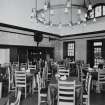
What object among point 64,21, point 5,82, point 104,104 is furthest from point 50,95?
point 64,21

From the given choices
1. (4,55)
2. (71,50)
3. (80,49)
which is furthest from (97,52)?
(4,55)

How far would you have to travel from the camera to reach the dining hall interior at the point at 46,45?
7.02 metres

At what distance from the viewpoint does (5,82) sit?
7070mm

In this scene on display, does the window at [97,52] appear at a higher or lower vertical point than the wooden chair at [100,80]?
higher

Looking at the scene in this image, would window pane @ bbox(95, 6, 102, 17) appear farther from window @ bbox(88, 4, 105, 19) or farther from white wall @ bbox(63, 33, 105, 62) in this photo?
white wall @ bbox(63, 33, 105, 62)

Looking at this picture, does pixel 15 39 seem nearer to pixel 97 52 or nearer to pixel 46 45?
pixel 46 45

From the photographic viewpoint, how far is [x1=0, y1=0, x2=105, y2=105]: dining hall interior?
702 cm

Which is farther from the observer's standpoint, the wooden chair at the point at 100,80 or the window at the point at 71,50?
the window at the point at 71,50

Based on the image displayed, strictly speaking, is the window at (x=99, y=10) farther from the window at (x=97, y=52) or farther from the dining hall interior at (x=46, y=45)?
the window at (x=97, y=52)

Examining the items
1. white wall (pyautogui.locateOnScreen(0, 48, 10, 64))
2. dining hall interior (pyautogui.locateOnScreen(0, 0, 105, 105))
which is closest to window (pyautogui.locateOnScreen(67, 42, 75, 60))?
dining hall interior (pyautogui.locateOnScreen(0, 0, 105, 105))

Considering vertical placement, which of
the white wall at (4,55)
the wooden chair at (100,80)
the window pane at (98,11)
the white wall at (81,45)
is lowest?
the wooden chair at (100,80)

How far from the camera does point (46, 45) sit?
1399 cm

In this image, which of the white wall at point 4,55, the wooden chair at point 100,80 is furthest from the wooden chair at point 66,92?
the white wall at point 4,55

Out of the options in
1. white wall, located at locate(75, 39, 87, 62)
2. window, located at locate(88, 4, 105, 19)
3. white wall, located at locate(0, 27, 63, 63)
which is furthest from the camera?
white wall, located at locate(75, 39, 87, 62)
